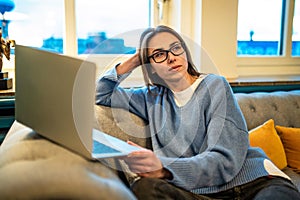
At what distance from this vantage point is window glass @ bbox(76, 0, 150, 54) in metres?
2.16

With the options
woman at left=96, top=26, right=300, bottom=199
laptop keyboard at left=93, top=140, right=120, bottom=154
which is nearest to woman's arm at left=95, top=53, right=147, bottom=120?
woman at left=96, top=26, right=300, bottom=199

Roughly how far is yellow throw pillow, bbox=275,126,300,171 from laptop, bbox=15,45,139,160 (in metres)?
1.09

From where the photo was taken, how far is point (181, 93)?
1.55 metres

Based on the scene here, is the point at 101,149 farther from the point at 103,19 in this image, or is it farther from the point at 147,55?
the point at 103,19

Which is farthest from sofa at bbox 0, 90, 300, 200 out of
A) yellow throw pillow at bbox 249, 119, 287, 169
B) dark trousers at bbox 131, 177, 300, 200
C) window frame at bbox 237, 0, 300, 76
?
window frame at bbox 237, 0, 300, 76

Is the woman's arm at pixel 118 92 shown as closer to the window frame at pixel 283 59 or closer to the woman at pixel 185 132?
the woman at pixel 185 132

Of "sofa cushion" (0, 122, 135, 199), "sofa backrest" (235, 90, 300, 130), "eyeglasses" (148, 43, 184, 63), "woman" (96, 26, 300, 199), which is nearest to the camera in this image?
"sofa cushion" (0, 122, 135, 199)

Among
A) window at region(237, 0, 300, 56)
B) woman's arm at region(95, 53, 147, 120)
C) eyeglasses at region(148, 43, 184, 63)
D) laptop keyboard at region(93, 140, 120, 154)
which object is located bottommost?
laptop keyboard at region(93, 140, 120, 154)

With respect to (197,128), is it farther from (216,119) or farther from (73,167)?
(73,167)

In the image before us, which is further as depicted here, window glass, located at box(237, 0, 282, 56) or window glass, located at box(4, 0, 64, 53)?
window glass, located at box(237, 0, 282, 56)

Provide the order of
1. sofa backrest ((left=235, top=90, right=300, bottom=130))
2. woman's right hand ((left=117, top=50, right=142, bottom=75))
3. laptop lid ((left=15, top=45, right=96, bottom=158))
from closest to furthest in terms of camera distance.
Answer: laptop lid ((left=15, top=45, right=96, bottom=158))
woman's right hand ((left=117, top=50, right=142, bottom=75))
sofa backrest ((left=235, top=90, right=300, bottom=130))

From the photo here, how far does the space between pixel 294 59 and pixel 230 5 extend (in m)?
0.87

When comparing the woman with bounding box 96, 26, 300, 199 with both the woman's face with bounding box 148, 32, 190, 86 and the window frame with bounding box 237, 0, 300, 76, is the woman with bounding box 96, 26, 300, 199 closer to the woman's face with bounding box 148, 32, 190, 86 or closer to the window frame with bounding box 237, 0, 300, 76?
the woman's face with bounding box 148, 32, 190, 86

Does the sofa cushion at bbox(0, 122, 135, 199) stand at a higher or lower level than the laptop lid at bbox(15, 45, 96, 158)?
lower
